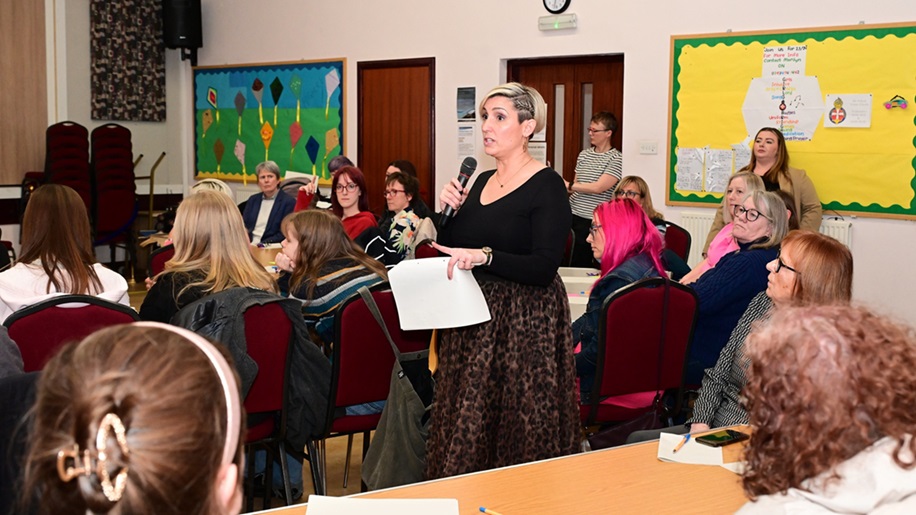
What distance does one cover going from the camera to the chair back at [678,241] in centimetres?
586

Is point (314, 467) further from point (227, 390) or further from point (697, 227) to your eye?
point (697, 227)

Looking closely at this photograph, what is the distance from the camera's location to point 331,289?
150 inches

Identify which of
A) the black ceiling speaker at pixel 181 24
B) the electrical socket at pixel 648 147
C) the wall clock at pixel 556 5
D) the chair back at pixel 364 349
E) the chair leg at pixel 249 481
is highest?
the black ceiling speaker at pixel 181 24

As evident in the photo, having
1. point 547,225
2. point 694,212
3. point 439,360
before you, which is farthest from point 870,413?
point 694,212

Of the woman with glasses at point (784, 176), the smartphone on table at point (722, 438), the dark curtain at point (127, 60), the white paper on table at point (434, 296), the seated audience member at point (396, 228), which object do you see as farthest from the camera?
the dark curtain at point (127, 60)

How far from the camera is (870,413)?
1261 millimetres

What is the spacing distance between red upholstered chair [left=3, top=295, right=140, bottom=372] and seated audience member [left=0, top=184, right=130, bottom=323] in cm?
69

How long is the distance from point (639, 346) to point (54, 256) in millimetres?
2280

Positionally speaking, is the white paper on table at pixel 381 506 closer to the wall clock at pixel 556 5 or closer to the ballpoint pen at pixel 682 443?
the ballpoint pen at pixel 682 443

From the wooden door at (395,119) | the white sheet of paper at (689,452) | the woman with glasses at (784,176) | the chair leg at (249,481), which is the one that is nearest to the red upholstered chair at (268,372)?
the chair leg at (249,481)

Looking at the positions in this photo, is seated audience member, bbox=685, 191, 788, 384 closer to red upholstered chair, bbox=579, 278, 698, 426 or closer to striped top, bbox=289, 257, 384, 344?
red upholstered chair, bbox=579, 278, 698, 426

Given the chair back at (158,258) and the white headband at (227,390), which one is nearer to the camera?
the white headband at (227,390)

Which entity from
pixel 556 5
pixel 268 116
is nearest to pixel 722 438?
pixel 556 5

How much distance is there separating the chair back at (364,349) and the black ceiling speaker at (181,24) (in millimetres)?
7736
